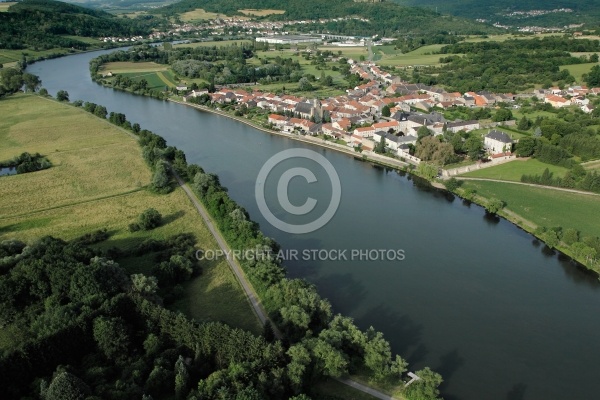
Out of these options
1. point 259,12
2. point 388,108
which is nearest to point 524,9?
point 259,12

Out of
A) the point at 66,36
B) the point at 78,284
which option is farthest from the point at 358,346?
the point at 66,36

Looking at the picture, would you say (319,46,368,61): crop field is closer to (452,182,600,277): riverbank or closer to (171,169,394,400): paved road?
(452,182,600,277): riverbank

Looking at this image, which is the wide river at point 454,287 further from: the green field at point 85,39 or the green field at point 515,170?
the green field at point 85,39

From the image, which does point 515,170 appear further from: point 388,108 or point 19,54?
point 19,54

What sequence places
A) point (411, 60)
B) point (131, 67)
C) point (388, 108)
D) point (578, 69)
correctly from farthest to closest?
point (411, 60) < point (131, 67) < point (578, 69) < point (388, 108)

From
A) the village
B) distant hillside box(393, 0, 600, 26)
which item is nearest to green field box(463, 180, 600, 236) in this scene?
the village

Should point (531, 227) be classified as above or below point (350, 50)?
below
